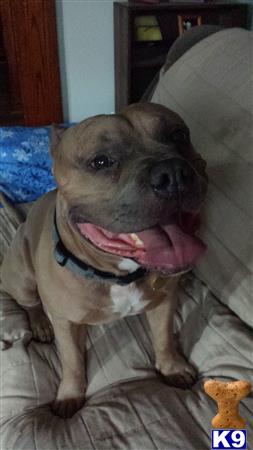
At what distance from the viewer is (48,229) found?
108 cm

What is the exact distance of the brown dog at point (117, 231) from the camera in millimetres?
757

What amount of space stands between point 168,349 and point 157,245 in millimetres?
422

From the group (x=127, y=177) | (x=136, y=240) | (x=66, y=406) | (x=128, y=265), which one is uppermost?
(x=127, y=177)

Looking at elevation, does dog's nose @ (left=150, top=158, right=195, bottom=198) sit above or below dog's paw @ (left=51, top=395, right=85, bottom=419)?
above

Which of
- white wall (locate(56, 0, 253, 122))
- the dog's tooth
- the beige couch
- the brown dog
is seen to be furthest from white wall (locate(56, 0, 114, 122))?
the dog's tooth

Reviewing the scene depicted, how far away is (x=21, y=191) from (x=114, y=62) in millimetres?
1476

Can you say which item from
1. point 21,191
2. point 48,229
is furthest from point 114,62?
point 48,229

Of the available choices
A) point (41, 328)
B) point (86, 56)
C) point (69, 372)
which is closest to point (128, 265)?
point (69, 372)

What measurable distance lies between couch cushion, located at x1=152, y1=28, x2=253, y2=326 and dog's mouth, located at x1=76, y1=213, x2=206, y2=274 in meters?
0.27

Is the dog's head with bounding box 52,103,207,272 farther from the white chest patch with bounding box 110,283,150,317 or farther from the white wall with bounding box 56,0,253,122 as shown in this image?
the white wall with bounding box 56,0,253,122

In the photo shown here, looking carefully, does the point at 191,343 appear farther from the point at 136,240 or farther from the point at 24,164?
the point at 24,164

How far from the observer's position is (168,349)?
1.09 metres

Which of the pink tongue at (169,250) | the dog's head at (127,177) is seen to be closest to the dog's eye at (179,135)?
the dog's head at (127,177)

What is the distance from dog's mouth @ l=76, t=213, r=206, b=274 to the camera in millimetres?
776
